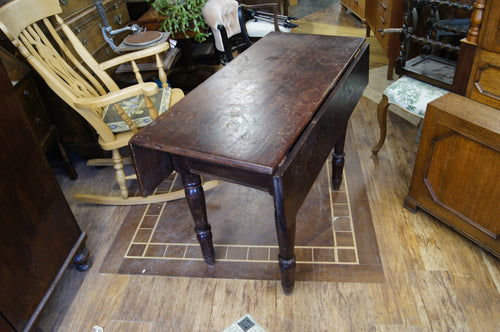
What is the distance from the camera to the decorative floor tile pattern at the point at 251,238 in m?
1.73

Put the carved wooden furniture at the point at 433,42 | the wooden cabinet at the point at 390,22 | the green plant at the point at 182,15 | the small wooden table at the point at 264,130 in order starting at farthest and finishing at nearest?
the wooden cabinet at the point at 390,22, the green plant at the point at 182,15, the carved wooden furniture at the point at 433,42, the small wooden table at the point at 264,130

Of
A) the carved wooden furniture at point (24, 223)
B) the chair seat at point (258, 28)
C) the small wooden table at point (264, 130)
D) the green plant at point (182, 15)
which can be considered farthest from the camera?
the chair seat at point (258, 28)

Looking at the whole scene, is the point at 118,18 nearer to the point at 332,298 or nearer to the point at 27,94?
the point at 27,94

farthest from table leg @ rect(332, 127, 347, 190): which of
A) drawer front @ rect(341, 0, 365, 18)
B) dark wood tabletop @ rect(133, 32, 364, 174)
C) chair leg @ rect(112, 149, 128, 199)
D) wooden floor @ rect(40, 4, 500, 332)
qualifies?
drawer front @ rect(341, 0, 365, 18)

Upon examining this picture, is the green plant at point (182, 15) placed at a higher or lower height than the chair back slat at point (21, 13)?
lower

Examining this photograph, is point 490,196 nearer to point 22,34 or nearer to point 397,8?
point 397,8

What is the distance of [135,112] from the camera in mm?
2082

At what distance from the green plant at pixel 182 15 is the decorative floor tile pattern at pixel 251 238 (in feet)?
4.74

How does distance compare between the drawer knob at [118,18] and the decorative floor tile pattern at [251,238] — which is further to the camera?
the drawer knob at [118,18]

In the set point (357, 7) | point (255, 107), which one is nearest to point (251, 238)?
point (255, 107)

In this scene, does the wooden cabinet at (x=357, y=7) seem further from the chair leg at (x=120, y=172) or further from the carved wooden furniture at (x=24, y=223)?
the carved wooden furniture at (x=24, y=223)

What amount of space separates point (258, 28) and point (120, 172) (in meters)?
1.93

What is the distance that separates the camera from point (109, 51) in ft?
8.99

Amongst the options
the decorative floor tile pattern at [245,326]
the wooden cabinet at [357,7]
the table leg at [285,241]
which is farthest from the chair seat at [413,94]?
the wooden cabinet at [357,7]
